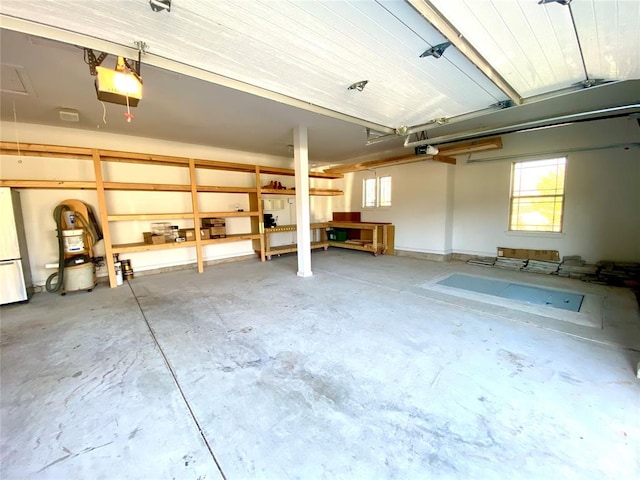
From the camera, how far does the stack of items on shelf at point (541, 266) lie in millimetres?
4957

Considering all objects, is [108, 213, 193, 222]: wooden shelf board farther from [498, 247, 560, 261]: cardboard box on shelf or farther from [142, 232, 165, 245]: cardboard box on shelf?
[498, 247, 560, 261]: cardboard box on shelf

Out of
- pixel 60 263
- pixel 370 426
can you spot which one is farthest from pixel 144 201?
pixel 370 426

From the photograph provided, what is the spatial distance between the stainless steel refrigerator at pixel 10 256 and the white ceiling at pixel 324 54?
1.50 metres

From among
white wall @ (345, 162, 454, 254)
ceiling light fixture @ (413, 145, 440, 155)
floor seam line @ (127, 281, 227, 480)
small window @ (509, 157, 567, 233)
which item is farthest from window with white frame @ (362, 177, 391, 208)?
floor seam line @ (127, 281, 227, 480)

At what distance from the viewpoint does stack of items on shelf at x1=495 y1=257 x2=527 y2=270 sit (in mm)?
A: 5341

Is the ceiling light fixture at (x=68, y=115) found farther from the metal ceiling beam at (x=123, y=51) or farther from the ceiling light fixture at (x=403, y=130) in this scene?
the ceiling light fixture at (x=403, y=130)

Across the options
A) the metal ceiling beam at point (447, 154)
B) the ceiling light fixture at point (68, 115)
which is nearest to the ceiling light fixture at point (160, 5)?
the ceiling light fixture at point (68, 115)

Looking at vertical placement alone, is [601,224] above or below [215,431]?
above

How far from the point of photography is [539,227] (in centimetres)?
535

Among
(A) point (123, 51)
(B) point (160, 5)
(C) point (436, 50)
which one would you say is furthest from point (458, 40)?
(A) point (123, 51)

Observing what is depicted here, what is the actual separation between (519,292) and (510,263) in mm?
1867

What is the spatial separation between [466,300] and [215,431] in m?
3.50

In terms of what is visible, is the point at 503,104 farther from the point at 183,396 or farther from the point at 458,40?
the point at 183,396

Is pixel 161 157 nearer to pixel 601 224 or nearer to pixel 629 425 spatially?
pixel 629 425
